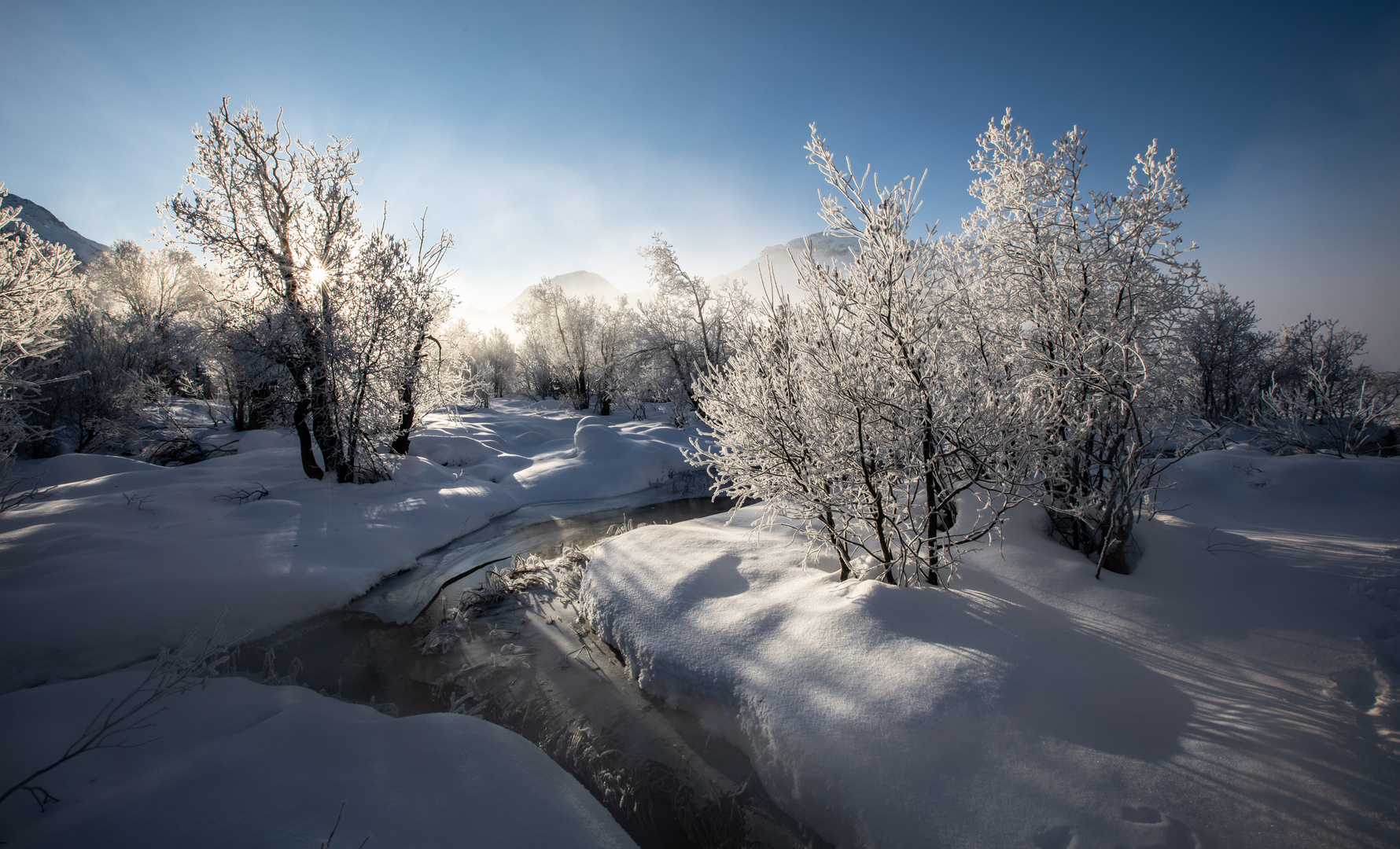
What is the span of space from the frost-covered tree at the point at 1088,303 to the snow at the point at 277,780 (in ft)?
14.6

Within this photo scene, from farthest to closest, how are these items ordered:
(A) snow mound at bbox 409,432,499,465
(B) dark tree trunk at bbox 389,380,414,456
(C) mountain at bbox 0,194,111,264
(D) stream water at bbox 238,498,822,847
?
(C) mountain at bbox 0,194,111,264
(A) snow mound at bbox 409,432,499,465
(B) dark tree trunk at bbox 389,380,414,456
(D) stream water at bbox 238,498,822,847

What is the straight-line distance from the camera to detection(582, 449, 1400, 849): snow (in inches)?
80.9

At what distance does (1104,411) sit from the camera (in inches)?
172

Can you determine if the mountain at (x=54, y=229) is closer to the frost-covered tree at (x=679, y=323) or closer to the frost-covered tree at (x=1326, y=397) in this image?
the frost-covered tree at (x=679, y=323)

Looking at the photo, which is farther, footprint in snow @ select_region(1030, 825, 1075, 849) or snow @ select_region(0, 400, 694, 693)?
snow @ select_region(0, 400, 694, 693)

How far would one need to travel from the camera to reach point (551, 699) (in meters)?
3.73

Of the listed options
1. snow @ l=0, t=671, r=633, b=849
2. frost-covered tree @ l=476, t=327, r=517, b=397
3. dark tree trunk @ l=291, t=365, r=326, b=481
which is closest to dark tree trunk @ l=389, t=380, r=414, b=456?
dark tree trunk @ l=291, t=365, r=326, b=481

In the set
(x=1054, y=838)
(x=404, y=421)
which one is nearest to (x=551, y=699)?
(x=1054, y=838)

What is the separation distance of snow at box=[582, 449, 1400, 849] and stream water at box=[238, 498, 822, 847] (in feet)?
0.62

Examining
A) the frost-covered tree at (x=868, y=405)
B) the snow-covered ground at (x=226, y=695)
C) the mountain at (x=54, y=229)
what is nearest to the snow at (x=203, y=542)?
the snow-covered ground at (x=226, y=695)

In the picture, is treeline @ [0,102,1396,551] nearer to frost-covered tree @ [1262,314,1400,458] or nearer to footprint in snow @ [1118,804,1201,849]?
frost-covered tree @ [1262,314,1400,458]

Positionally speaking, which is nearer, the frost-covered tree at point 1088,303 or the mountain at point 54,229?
the frost-covered tree at point 1088,303

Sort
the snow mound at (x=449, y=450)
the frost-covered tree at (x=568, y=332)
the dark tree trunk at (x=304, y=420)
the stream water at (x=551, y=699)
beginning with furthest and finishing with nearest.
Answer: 1. the frost-covered tree at (x=568, y=332)
2. the snow mound at (x=449, y=450)
3. the dark tree trunk at (x=304, y=420)
4. the stream water at (x=551, y=699)

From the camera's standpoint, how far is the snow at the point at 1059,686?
2.05 meters
